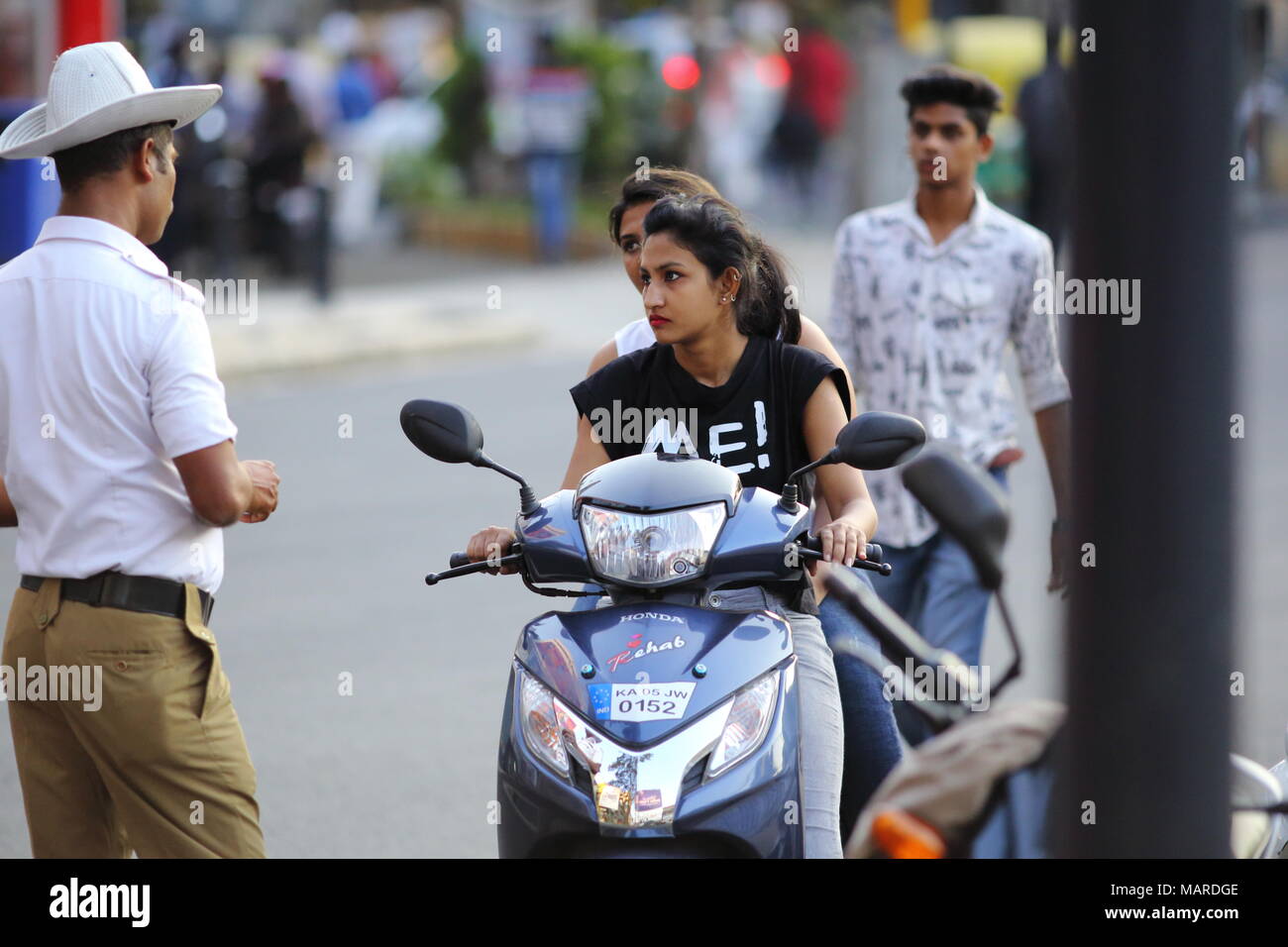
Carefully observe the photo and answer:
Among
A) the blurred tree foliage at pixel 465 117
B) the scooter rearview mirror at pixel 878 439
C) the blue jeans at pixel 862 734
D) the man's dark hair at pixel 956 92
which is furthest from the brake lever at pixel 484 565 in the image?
the blurred tree foliage at pixel 465 117

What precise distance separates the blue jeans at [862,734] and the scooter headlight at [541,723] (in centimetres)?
95

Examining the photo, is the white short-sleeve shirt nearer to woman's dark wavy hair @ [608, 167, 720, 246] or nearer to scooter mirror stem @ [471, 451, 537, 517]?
scooter mirror stem @ [471, 451, 537, 517]

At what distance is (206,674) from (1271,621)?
506cm

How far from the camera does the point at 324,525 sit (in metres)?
9.23

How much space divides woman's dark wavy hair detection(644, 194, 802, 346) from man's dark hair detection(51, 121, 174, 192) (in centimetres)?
102

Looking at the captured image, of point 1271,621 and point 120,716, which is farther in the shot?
point 1271,621

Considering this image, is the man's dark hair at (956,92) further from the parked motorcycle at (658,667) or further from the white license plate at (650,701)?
the white license plate at (650,701)

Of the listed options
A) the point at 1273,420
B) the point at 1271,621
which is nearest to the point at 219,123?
the point at 1273,420

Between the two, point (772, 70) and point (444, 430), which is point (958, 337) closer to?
A: point (444, 430)

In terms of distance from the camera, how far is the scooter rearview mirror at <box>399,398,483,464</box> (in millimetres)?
3520

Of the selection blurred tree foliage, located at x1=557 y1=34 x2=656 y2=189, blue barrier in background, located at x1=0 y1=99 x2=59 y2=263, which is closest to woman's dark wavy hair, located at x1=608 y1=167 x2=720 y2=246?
blue barrier in background, located at x1=0 y1=99 x2=59 y2=263

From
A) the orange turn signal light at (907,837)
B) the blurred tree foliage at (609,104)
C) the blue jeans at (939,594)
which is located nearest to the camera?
the orange turn signal light at (907,837)

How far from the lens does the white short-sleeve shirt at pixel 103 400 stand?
3.34 m
